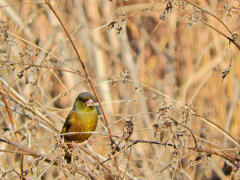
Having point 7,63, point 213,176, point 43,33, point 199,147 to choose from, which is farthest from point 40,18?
point 199,147

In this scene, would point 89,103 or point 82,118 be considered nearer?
point 89,103

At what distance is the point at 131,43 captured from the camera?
750cm

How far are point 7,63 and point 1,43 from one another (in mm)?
1298

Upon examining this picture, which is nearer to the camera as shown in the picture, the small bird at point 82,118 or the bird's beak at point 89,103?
the bird's beak at point 89,103

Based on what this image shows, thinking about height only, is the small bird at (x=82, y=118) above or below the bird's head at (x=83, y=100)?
below

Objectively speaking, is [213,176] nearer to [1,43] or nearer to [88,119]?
[88,119]

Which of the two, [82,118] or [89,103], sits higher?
[89,103]

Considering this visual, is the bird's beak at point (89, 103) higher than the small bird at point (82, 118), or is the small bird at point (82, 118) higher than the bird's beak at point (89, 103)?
the bird's beak at point (89, 103)

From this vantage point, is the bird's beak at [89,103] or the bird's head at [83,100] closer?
the bird's beak at [89,103]

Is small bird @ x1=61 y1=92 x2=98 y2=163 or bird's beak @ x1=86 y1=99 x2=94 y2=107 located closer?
bird's beak @ x1=86 y1=99 x2=94 y2=107

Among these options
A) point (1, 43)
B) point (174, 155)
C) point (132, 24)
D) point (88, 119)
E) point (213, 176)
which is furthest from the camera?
point (132, 24)

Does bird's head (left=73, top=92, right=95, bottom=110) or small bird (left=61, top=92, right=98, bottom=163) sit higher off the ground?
bird's head (left=73, top=92, right=95, bottom=110)

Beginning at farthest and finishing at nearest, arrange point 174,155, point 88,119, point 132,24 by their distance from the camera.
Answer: point 132,24 < point 88,119 < point 174,155

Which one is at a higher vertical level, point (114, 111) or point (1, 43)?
point (1, 43)
